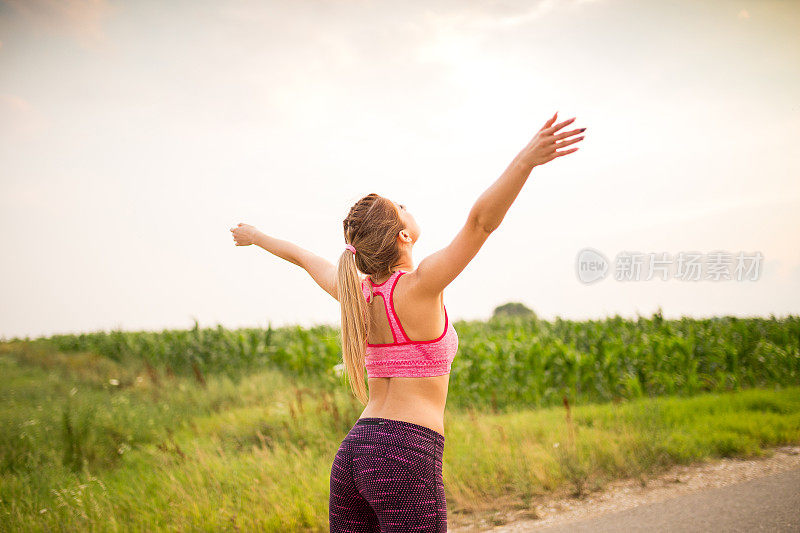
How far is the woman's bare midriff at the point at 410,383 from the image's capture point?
7.93ft

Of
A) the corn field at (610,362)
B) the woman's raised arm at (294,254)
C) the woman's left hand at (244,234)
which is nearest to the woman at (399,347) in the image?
the woman's raised arm at (294,254)

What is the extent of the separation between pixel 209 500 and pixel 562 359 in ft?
27.4

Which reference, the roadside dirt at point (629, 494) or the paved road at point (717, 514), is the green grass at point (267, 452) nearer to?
the roadside dirt at point (629, 494)

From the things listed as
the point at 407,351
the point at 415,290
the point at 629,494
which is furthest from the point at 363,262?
the point at 629,494

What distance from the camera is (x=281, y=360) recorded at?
15.8 meters

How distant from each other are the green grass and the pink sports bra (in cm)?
335

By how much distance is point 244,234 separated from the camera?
3902 mm

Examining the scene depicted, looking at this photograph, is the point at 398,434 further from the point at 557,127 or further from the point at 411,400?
the point at 557,127

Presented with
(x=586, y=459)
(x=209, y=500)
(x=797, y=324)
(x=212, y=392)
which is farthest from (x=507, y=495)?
(x=797, y=324)

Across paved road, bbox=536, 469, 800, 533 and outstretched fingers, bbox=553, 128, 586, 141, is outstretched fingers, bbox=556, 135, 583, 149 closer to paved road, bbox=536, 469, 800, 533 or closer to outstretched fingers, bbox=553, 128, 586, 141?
outstretched fingers, bbox=553, 128, 586, 141

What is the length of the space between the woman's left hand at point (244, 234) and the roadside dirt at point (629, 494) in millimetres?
3277

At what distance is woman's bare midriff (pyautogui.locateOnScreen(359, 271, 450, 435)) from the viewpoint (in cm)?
242

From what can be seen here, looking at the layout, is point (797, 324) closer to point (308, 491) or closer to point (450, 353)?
point (308, 491)

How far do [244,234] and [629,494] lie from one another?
488cm
